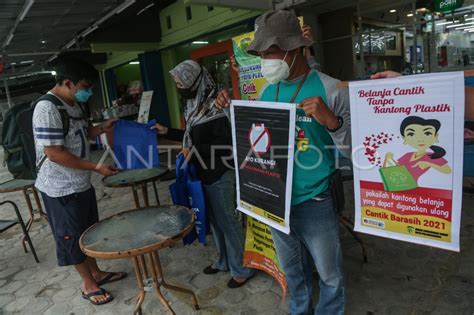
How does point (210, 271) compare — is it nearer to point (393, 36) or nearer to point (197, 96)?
point (197, 96)

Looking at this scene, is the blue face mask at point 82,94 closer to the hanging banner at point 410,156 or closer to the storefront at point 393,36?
the hanging banner at point 410,156

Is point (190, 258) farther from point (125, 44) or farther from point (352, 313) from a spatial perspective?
point (125, 44)

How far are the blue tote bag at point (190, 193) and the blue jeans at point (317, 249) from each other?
0.73 meters

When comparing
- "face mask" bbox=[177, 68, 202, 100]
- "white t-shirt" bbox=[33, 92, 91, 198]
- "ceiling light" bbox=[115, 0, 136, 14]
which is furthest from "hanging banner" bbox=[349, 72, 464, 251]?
"ceiling light" bbox=[115, 0, 136, 14]

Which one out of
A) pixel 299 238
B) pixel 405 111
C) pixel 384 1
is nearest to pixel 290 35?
pixel 405 111

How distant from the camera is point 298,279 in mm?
1772

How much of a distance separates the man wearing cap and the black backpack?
6.75 ft

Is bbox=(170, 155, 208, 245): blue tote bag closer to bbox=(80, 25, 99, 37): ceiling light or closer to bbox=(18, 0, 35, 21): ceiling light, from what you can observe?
bbox=(18, 0, 35, 21): ceiling light

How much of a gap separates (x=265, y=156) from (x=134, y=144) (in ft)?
4.73

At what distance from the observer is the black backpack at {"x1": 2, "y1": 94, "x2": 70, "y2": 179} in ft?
8.80

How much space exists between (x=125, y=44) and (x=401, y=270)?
7659 millimetres

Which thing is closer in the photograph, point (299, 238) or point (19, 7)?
point (299, 238)

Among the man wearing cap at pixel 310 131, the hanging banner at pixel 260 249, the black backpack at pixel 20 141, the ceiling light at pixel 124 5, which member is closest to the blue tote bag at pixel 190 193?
the hanging banner at pixel 260 249

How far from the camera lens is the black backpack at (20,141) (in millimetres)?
2682
